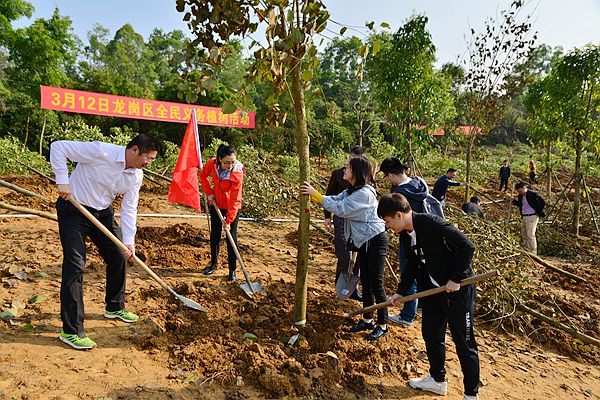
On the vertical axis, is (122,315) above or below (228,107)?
below

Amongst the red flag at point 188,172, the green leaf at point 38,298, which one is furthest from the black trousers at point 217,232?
the green leaf at point 38,298

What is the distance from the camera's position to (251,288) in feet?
14.1

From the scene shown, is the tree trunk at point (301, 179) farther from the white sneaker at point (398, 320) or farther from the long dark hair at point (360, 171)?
the white sneaker at point (398, 320)

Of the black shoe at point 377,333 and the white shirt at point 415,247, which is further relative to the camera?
the black shoe at point 377,333

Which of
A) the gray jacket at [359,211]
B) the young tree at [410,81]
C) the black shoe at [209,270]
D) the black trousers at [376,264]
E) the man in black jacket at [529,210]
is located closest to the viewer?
the gray jacket at [359,211]

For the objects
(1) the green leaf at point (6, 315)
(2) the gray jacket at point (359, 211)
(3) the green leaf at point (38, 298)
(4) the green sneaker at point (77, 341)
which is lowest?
(4) the green sneaker at point (77, 341)

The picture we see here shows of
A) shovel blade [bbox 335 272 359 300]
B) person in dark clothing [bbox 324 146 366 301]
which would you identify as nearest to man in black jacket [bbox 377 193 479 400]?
shovel blade [bbox 335 272 359 300]

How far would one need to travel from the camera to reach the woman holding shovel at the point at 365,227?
11.0ft

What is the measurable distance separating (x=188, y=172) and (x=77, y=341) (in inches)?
81.9

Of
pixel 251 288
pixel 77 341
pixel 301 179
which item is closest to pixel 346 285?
pixel 251 288

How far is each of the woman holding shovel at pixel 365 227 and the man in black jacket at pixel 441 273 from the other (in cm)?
53

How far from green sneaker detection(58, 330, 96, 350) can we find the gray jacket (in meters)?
2.11

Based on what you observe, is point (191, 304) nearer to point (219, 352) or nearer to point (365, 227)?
point (219, 352)

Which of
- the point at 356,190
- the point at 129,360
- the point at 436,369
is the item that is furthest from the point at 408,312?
the point at 129,360
